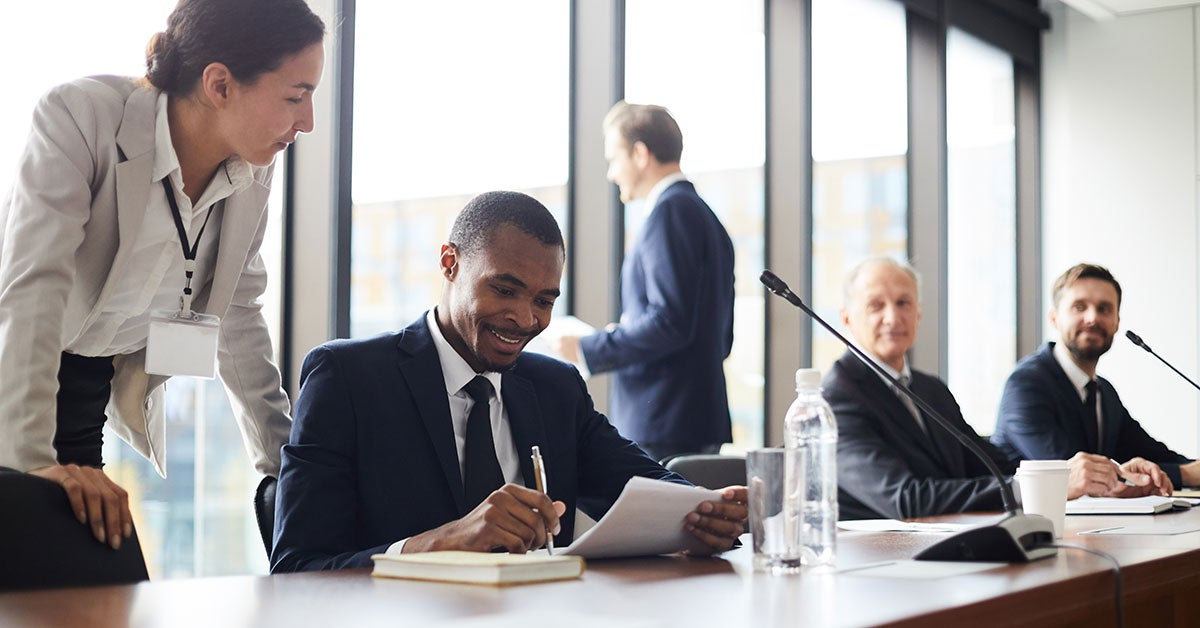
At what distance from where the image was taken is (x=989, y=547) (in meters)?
1.67

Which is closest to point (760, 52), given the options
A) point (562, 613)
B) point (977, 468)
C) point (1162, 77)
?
point (977, 468)

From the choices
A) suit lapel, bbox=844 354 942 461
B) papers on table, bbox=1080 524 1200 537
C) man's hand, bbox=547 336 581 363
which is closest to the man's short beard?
suit lapel, bbox=844 354 942 461

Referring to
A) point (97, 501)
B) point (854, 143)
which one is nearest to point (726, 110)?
point (854, 143)

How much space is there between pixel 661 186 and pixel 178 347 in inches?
80.5

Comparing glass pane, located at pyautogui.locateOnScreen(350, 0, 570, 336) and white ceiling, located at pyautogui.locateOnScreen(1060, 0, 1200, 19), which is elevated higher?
white ceiling, located at pyautogui.locateOnScreen(1060, 0, 1200, 19)

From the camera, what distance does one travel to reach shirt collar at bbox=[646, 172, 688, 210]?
154 inches

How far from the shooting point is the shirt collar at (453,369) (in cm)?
214

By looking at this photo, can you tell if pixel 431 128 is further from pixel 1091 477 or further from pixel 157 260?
pixel 1091 477

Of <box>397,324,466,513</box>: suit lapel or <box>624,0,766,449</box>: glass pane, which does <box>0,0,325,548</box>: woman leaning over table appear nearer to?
<box>397,324,466,513</box>: suit lapel

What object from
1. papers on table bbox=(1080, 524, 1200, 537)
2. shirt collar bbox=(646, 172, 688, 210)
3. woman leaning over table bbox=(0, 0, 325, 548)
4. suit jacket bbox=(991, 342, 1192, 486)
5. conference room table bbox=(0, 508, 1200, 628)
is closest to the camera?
conference room table bbox=(0, 508, 1200, 628)

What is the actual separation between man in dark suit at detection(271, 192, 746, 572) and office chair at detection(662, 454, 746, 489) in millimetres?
412

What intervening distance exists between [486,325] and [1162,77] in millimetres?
6252

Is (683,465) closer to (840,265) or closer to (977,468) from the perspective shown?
(977,468)

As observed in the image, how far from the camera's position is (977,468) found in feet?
11.9
